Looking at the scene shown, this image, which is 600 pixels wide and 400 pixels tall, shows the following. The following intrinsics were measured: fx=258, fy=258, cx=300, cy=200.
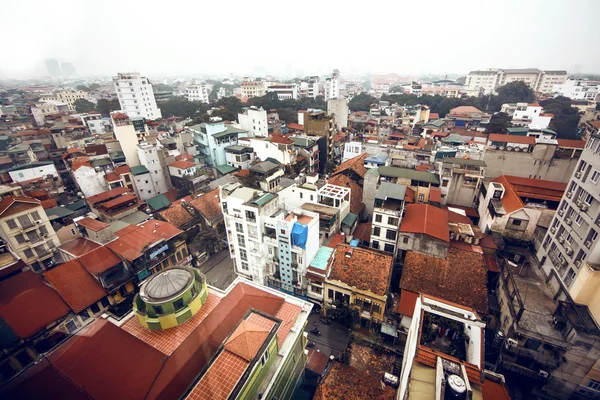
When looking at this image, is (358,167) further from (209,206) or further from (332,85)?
(332,85)

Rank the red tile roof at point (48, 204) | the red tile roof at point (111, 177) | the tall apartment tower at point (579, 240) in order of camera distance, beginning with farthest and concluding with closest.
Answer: the red tile roof at point (111, 177), the red tile roof at point (48, 204), the tall apartment tower at point (579, 240)

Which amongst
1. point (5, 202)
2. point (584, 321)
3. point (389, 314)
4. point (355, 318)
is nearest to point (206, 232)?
point (5, 202)

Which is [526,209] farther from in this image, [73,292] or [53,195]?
[53,195]

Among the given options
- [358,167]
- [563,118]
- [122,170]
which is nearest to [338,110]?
[358,167]

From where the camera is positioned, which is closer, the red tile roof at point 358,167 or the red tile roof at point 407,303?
the red tile roof at point 407,303

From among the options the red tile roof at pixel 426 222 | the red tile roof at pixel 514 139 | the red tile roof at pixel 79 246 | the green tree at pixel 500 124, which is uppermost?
the red tile roof at pixel 514 139

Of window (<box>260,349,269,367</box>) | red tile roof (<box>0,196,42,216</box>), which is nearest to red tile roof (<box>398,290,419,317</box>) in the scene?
window (<box>260,349,269,367</box>)

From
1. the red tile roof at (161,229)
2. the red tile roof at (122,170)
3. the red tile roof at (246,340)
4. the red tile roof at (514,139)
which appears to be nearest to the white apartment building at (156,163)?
the red tile roof at (122,170)

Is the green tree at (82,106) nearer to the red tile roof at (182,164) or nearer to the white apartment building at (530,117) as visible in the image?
the red tile roof at (182,164)
